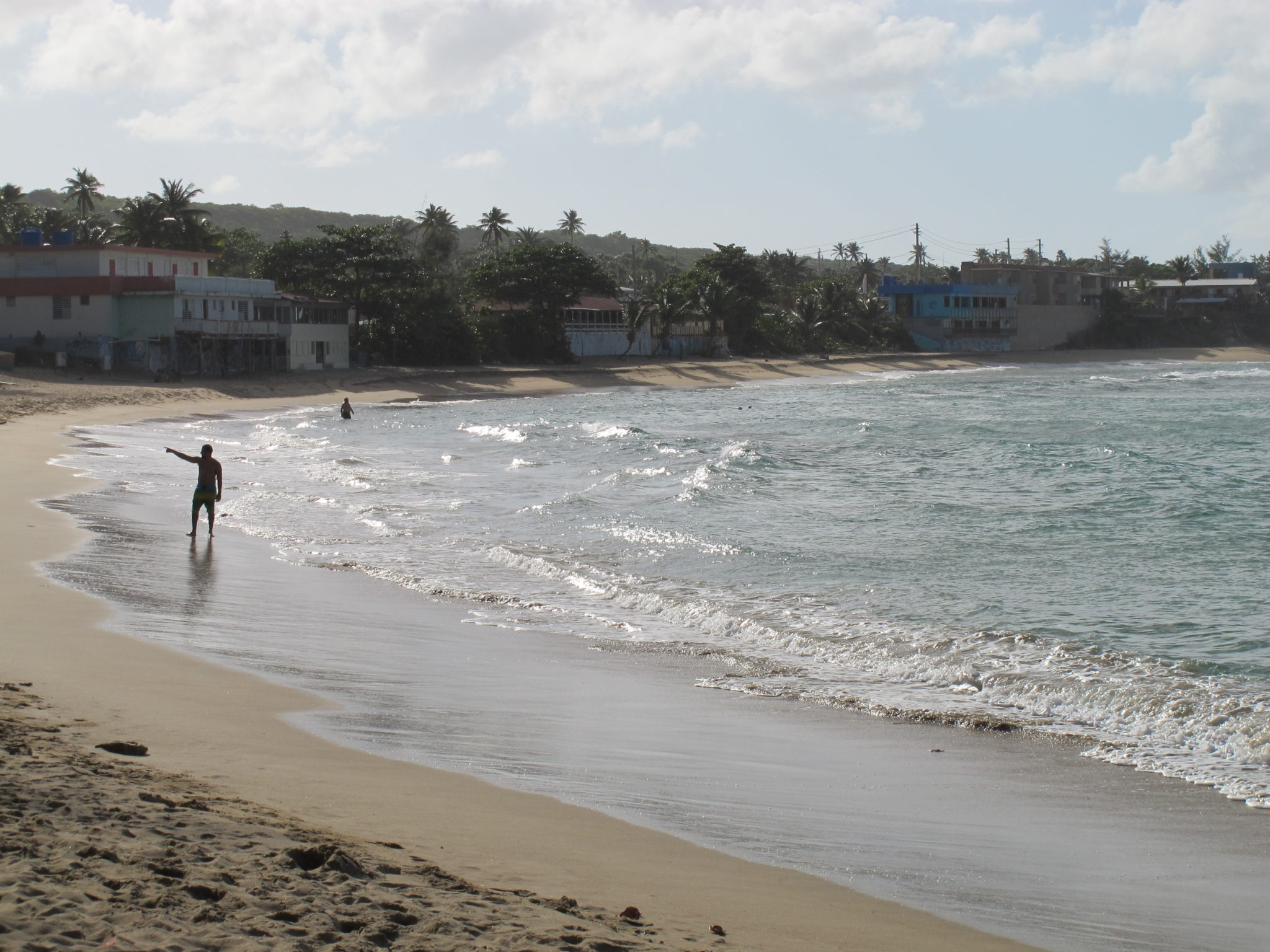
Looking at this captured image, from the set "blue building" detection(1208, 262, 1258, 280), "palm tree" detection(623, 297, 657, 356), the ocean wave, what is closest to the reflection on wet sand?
Answer: the ocean wave

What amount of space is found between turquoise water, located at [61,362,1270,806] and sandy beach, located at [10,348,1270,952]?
2.89 m

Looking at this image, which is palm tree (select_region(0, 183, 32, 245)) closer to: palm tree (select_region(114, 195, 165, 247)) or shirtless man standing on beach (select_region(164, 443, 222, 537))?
palm tree (select_region(114, 195, 165, 247))

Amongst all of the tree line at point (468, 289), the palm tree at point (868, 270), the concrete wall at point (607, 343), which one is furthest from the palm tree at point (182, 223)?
the palm tree at point (868, 270)

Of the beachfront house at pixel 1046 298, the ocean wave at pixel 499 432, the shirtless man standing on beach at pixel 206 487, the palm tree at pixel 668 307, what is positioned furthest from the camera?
the beachfront house at pixel 1046 298

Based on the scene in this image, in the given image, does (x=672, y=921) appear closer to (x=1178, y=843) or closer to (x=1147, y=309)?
Result: (x=1178, y=843)

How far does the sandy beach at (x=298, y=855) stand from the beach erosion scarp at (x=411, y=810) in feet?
0.05

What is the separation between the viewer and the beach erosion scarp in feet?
15.6

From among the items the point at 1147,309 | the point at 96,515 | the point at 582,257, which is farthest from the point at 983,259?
the point at 96,515

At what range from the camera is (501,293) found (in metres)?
71.9

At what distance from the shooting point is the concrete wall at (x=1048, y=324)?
10300 centimetres

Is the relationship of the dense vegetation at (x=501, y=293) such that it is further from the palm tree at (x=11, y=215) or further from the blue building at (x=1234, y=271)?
the blue building at (x=1234, y=271)

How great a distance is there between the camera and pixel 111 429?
3550cm

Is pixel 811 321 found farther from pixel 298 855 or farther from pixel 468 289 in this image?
pixel 298 855

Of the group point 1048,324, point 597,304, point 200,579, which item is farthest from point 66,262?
point 1048,324
